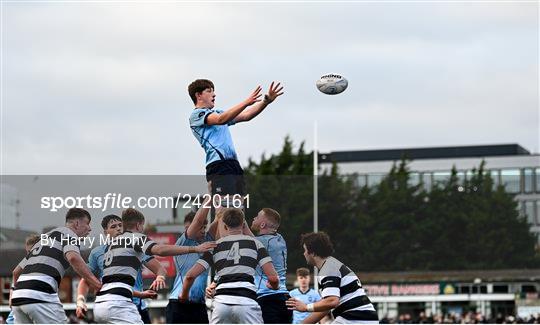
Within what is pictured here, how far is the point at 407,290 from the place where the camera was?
71.1 m

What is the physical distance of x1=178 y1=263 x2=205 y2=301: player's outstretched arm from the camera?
20.2 m

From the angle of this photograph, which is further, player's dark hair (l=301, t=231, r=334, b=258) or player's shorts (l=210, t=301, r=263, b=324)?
player's dark hair (l=301, t=231, r=334, b=258)

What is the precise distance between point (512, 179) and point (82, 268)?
79.2m

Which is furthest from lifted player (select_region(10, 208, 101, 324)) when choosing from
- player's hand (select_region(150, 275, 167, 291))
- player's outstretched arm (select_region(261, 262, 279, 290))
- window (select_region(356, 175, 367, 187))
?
window (select_region(356, 175, 367, 187))

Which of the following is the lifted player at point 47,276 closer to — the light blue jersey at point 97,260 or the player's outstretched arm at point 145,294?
the light blue jersey at point 97,260

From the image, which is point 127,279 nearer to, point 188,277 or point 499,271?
point 188,277

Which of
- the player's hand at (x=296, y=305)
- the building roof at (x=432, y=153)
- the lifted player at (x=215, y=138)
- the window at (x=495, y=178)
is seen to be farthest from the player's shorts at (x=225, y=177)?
the building roof at (x=432, y=153)

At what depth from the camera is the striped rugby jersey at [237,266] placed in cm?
1833

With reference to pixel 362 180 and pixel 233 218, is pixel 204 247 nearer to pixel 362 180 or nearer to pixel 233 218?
pixel 233 218

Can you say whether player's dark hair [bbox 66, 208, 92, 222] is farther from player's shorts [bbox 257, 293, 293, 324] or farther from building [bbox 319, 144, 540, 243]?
building [bbox 319, 144, 540, 243]

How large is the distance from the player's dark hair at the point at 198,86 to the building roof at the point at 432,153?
320 ft

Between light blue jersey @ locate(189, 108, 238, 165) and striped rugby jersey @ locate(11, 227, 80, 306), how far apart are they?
8.15 feet

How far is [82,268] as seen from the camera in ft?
63.5

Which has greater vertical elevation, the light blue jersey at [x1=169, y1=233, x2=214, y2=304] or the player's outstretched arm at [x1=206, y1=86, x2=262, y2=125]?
the player's outstretched arm at [x1=206, y1=86, x2=262, y2=125]
